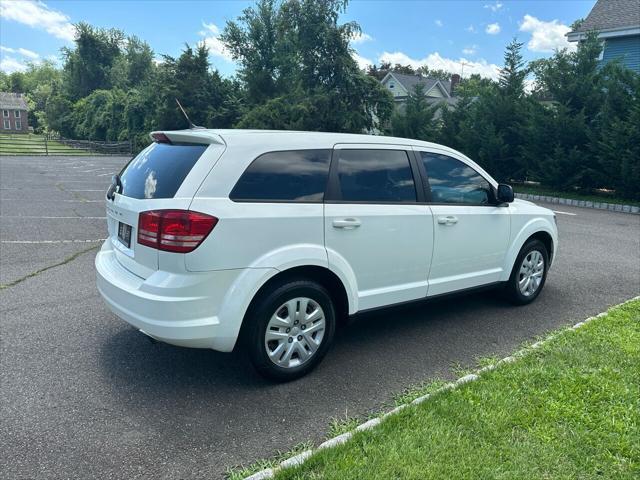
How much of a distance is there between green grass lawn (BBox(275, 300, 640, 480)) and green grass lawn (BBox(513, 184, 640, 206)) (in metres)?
12.3

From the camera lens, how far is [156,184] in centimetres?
321

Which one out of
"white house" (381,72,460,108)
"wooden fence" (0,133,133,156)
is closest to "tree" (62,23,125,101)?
"wooden fence" (0,133,133,156)

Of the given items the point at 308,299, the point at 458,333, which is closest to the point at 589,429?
the point at 458,333

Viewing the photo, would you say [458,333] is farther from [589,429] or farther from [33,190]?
[33,190]

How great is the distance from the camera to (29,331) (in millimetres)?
4133

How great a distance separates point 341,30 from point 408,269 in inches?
1132

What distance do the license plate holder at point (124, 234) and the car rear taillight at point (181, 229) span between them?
18.4 inches

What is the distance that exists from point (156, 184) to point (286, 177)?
895mm

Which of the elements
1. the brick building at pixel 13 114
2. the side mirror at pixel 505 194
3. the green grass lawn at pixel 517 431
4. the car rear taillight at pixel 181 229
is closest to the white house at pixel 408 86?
the side mirror at pixel 505 194


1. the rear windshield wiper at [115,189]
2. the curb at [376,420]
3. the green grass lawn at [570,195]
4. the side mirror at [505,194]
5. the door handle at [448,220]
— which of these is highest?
the side mirror at [505,194]

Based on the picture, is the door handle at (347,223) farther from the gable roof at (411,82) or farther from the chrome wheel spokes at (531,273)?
the gable roof at (411,82)

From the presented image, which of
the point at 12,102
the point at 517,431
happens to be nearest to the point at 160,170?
the point at 517,431

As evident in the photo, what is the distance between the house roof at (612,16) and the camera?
18.5 meters

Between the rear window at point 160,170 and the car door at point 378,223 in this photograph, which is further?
the car door at point 378,223
